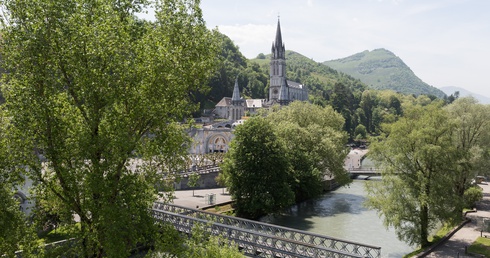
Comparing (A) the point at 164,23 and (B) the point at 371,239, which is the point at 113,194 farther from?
(B) the point at 371,239

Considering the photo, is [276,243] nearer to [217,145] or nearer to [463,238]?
[463,238]

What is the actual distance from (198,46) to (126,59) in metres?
2.62

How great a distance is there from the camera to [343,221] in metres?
36.6

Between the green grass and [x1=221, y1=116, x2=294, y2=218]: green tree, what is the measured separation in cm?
1435

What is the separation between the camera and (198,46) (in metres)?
14.0

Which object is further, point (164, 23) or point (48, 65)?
point (164, 23)

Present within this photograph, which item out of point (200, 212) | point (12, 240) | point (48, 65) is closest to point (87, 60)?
point (48, 65)

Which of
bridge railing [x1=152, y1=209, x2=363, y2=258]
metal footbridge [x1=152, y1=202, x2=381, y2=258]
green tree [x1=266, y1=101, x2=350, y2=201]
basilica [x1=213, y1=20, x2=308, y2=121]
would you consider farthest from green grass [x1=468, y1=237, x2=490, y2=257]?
Answer: basilica [x1=213, y1=20, x2=308, y2=121]

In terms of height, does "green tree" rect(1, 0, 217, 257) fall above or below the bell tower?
below

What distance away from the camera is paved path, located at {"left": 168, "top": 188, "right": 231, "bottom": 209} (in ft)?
120

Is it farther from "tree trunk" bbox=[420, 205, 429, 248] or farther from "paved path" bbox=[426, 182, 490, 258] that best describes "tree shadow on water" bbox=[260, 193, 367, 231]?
"tree trunk" bbox=[420, 205, 429, 248]

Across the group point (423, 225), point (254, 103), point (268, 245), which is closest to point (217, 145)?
point (254, 103)

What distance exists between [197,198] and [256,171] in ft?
26.3

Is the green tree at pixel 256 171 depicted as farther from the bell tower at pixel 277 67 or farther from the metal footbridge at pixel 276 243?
the bell tower at pixel 277 67
